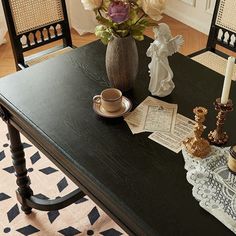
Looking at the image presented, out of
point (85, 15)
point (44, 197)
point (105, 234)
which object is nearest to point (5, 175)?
point (44, 197)

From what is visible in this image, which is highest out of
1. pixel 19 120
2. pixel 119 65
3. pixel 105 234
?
pixel 119 65

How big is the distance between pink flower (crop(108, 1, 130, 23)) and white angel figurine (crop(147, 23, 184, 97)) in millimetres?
155

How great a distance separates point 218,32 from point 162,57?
3.01 ft

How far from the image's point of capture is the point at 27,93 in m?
1.66

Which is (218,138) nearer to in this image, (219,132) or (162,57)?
(219,132)

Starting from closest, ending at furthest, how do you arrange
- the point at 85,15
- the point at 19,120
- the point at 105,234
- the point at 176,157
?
the point at 176,157, the point at 19,120, the point at 105,234, the point at 85,15

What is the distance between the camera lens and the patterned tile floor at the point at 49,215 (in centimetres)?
199

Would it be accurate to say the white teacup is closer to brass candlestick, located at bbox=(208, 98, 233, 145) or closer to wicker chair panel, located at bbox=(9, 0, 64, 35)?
brass candlestick, located at bbox=(208, 98, 233, 145)

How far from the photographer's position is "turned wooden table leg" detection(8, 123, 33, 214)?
182cm

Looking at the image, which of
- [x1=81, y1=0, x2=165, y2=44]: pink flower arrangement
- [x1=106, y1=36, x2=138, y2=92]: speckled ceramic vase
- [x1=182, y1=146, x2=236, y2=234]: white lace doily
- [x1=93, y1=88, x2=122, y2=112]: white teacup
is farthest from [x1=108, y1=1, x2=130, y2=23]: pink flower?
[x1=182, y1=146, x2=236, y2=234]: white lace doily

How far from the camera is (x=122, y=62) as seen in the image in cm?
156

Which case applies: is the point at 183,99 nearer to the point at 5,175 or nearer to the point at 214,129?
the point at 214,129

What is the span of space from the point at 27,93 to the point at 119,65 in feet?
1.26

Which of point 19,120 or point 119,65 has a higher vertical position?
point 119,65
